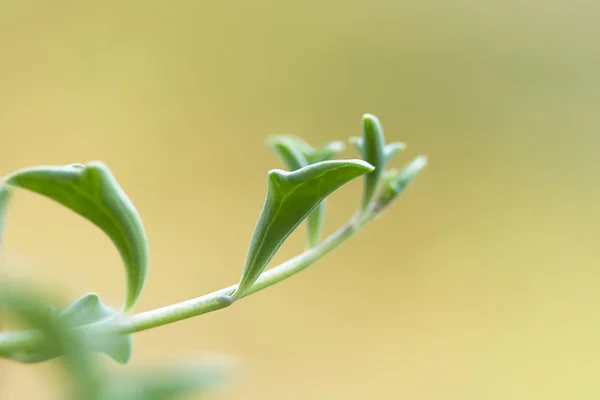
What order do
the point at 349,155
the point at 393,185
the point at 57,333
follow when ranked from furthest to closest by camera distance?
the point at 349,155, the point at 393,185, the point at 57,333

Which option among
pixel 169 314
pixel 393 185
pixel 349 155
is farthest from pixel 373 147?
pixel 349 155

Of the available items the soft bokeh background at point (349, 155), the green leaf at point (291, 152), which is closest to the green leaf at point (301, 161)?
the green leaf at point (291, 152)

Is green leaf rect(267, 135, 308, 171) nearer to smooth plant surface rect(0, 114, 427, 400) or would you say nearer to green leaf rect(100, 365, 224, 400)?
smooth plant surface rect(0, 114, 427, 400)

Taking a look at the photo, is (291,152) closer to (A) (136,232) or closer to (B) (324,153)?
(B) (324,153)

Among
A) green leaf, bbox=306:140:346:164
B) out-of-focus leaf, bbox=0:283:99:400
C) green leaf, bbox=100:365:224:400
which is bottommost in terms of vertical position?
green leaf, bbox=100:365:224:400

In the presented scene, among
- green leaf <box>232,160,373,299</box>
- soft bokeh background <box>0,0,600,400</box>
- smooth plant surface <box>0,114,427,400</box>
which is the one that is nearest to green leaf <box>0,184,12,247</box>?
smooth plant surface <box>0,114,427,400</box>

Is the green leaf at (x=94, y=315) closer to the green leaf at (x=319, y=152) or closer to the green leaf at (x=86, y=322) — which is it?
the green leaf at (x=86, y=322)

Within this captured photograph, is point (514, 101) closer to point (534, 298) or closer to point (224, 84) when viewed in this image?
point (534, 298)
